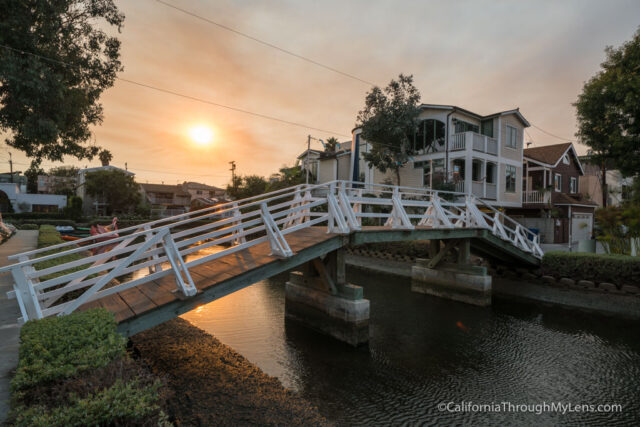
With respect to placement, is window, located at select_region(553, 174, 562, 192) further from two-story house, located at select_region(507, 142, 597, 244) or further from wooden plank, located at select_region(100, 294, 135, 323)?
wooden plank, located at select_region(100, 294, 135, 323)

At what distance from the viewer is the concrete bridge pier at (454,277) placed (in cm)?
1349

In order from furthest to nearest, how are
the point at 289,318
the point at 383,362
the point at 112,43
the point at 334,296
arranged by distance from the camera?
the point at 112,43 → the point at 289,318 → the point at 334,296 → the point at 383,362

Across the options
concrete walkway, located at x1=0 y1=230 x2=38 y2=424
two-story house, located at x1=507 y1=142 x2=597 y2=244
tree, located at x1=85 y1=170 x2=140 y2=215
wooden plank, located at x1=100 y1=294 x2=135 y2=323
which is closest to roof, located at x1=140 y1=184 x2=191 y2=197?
tree, located at x1=85 y1=170 x2=140 y2=215

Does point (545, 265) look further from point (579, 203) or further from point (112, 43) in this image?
point (112, 43)

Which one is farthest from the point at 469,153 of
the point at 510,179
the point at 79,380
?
the point at 79,380

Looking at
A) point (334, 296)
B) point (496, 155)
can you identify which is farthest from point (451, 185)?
point (334, 296)

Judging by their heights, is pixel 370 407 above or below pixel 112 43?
below

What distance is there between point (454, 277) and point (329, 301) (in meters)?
7.08

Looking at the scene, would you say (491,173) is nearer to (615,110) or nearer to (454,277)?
(615,110)

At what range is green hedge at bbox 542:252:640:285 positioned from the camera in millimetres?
12172

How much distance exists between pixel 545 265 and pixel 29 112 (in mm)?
20129

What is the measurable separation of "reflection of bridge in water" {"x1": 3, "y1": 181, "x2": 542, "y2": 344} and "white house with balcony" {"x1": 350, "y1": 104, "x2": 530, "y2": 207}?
7850 millimetres

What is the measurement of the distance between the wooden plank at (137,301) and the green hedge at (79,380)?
4.86 feet

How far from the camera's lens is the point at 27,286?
4637 mm
